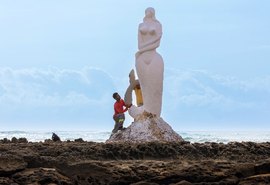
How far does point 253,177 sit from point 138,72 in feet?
25.4

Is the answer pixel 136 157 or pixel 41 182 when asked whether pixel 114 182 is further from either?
pixel 136 157

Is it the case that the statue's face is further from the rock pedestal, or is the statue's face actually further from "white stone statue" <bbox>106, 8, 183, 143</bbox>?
the rock pedestal

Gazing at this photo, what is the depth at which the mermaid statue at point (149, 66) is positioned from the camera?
14578 millimetres

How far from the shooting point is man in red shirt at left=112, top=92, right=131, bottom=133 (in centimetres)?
1489

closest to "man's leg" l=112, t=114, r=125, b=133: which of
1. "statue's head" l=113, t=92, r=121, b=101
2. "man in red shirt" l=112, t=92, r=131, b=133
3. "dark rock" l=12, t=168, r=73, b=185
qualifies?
"man in red shirt" l=112, t=92, r=131, b=133

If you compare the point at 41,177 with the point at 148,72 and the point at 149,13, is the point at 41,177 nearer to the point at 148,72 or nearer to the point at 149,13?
the point at 148,72

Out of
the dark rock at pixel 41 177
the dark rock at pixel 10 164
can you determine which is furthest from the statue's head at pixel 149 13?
the dark rock at pixel 41 177

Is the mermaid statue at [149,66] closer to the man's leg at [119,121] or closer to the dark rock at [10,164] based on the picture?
the man's leg at [119,121]

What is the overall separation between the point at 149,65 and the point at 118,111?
4.50ft

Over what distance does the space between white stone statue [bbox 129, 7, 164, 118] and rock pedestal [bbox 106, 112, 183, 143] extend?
4.39ft

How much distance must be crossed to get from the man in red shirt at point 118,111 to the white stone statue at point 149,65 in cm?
21

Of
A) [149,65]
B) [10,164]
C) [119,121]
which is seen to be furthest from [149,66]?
[10,164]

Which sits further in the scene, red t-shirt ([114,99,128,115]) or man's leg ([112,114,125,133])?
red t-shirt ([114,99,128,115])

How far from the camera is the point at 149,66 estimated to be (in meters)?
14.7
